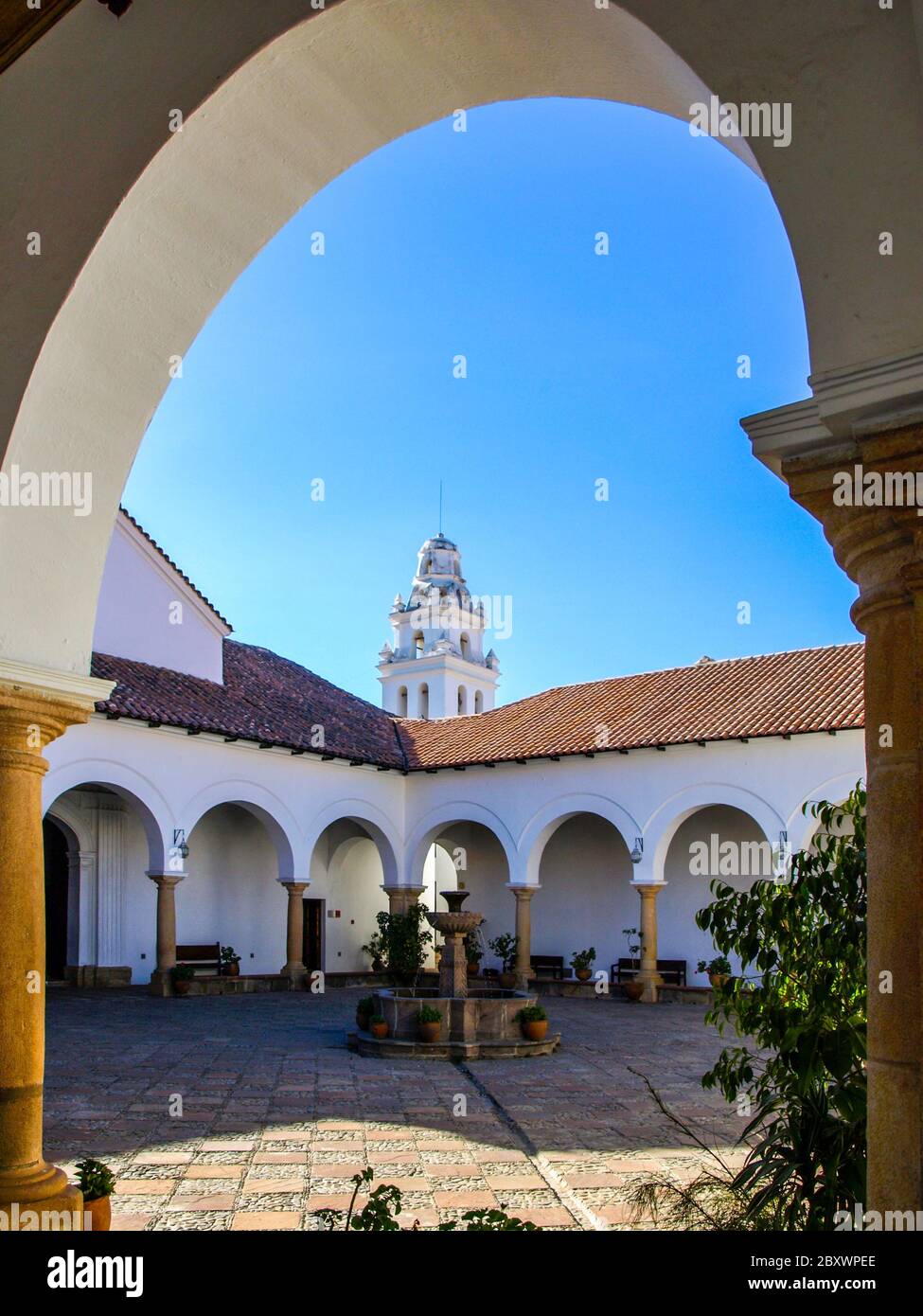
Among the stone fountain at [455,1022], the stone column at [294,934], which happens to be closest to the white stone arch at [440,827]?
the stone column at [294,934]

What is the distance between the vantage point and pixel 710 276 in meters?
8.74

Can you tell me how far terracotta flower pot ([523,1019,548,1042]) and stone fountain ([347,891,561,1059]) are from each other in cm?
7

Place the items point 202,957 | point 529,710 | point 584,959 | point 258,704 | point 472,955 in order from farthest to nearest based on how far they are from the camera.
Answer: point 529,710 < point 472,955 < point 258,704 < point 584,959 < point 202,957

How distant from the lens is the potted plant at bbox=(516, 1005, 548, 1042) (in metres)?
14.0

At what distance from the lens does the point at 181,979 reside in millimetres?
20203

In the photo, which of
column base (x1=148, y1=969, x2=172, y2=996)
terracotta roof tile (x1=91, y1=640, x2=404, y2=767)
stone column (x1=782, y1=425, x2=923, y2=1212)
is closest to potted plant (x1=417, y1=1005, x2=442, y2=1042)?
terracotta roof tile (x1=91, y1=640, x2=404, y2=767)

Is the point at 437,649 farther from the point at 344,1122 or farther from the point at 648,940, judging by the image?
the point at 344,1122

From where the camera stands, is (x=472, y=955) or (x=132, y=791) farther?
(x=472, y=955)

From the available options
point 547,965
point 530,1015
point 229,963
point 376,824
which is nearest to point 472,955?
point 547,965

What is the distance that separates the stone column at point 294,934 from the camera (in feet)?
74.0

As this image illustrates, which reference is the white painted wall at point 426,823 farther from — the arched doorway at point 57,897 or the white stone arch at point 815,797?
the arched doorway at point 57,897

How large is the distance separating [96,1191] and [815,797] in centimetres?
1623

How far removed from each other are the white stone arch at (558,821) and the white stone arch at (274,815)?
14.3 feet
